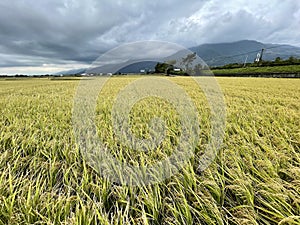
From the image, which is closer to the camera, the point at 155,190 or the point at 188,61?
the point at 155,190

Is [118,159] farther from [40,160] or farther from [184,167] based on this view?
[40,160]

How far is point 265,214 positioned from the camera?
1372 millimetres

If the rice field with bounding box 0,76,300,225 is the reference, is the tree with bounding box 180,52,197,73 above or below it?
below

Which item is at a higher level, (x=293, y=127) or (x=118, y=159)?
(x=118, y=159)

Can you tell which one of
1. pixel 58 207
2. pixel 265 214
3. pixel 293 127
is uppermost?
pixel 58 207

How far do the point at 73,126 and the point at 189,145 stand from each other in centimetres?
212

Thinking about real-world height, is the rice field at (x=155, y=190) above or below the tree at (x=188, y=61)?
above

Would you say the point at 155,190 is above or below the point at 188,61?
above

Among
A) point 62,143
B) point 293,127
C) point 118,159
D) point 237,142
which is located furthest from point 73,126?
point 293,127

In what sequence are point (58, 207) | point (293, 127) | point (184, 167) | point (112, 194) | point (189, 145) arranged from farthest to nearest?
point (293, 127)
point (189, 145)
point (184, 167)
point (112, 194)
point (58, 207)

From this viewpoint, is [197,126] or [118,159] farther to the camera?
[197,126]

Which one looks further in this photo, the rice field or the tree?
the tree

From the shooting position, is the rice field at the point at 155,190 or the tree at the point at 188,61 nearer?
the rice field at the point at 155,190

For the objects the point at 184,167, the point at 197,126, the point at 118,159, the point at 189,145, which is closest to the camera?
the point at 184,167
